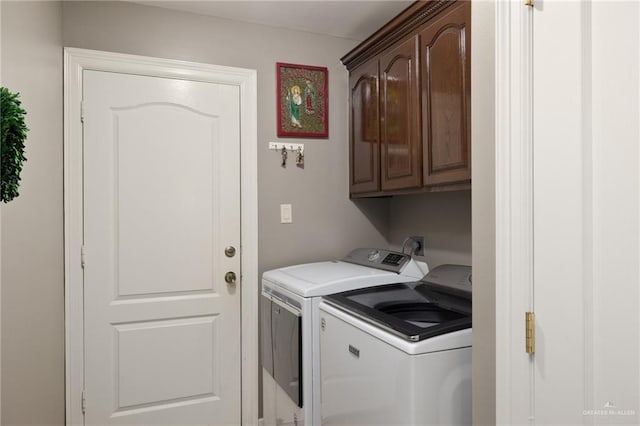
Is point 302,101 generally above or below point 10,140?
above

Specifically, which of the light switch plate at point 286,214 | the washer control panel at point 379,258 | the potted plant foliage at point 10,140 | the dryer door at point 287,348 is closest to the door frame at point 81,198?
the light switch plate at point 286,214

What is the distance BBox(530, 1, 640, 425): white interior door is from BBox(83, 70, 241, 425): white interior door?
1.82 m

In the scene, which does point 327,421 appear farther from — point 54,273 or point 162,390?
point 54,273

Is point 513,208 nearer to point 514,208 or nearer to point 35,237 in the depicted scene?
point 514,208

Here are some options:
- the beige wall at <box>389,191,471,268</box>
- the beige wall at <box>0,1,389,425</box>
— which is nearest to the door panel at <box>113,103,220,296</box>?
the beige wall at <box>0,1,389,425</box>

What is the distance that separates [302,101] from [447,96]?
3.58ft

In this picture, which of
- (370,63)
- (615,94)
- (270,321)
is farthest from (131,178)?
(615,94)

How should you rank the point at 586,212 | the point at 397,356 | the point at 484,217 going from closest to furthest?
the point at 586,212, the point at 484,217, the point at 397,356

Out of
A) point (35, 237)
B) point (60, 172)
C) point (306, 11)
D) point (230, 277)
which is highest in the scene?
point (306, 11)

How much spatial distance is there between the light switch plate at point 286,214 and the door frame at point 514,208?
167 centimetres

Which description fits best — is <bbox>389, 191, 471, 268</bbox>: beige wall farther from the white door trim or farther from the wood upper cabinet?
the white door trim

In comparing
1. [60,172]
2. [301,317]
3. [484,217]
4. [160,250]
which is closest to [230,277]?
[160,250]

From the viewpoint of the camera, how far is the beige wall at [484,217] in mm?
1054

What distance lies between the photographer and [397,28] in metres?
2.08
